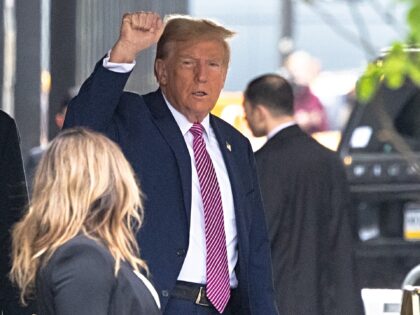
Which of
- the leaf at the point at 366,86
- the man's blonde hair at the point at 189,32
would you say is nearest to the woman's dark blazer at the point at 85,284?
the leaf at the point at 366,86

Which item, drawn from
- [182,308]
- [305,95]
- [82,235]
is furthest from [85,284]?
[305,95]

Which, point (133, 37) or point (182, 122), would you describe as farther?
point (182, 122)

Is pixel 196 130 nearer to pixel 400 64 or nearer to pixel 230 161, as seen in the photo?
pixel 230 161

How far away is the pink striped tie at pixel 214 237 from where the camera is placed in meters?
5.17

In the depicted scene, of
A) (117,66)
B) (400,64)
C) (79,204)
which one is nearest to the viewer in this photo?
(400,64)

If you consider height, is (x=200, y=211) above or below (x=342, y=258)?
above

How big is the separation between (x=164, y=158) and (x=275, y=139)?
2608 millimetres

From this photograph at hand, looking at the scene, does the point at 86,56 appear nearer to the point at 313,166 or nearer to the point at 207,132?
the point at 313,166

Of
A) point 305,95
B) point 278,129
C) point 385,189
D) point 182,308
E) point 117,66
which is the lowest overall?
point 305,95

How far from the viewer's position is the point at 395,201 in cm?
987

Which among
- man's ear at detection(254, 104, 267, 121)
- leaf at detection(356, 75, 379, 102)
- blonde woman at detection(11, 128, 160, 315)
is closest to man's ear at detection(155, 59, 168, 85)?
blonde woman at detection(11, 128, 160, 315)

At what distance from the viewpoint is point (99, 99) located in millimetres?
5121

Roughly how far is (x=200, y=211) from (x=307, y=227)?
8.17ft

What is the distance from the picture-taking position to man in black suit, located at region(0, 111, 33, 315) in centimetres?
537
